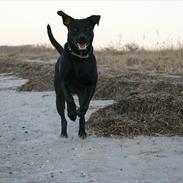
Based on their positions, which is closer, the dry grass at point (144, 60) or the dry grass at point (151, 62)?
the dry grass at point (151, 62)

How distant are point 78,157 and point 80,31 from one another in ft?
5.26

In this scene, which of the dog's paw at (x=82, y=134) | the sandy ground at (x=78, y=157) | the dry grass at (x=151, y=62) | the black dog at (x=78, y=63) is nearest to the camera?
the sandy ground at (x=78, y=157)

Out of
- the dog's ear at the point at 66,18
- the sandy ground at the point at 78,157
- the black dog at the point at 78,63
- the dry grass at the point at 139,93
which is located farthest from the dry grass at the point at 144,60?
the dog's ear at the point at 66,18

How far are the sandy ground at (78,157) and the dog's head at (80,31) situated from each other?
46.6 inches

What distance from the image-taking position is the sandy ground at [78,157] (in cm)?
536

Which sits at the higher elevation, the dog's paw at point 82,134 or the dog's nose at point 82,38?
the dog's nose at point 82,38

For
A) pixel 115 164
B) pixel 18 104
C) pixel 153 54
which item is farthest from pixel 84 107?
pixel 153 54

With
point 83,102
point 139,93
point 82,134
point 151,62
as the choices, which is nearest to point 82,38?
point 83,102

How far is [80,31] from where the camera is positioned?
6828 millimetres

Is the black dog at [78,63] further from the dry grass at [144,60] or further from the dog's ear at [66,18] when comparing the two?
the dry grass at [144,60]

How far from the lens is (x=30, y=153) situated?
6.54 meters

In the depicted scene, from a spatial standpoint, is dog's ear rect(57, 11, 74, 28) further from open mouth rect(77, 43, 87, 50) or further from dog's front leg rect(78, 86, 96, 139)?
dog's front leg rect(78, 86, 96, 139)

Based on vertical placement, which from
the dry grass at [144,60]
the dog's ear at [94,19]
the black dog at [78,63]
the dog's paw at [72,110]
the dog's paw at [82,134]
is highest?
the dog's ear at [94,19]

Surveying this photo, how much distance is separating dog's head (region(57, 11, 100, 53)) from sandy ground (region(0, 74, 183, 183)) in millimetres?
1184
